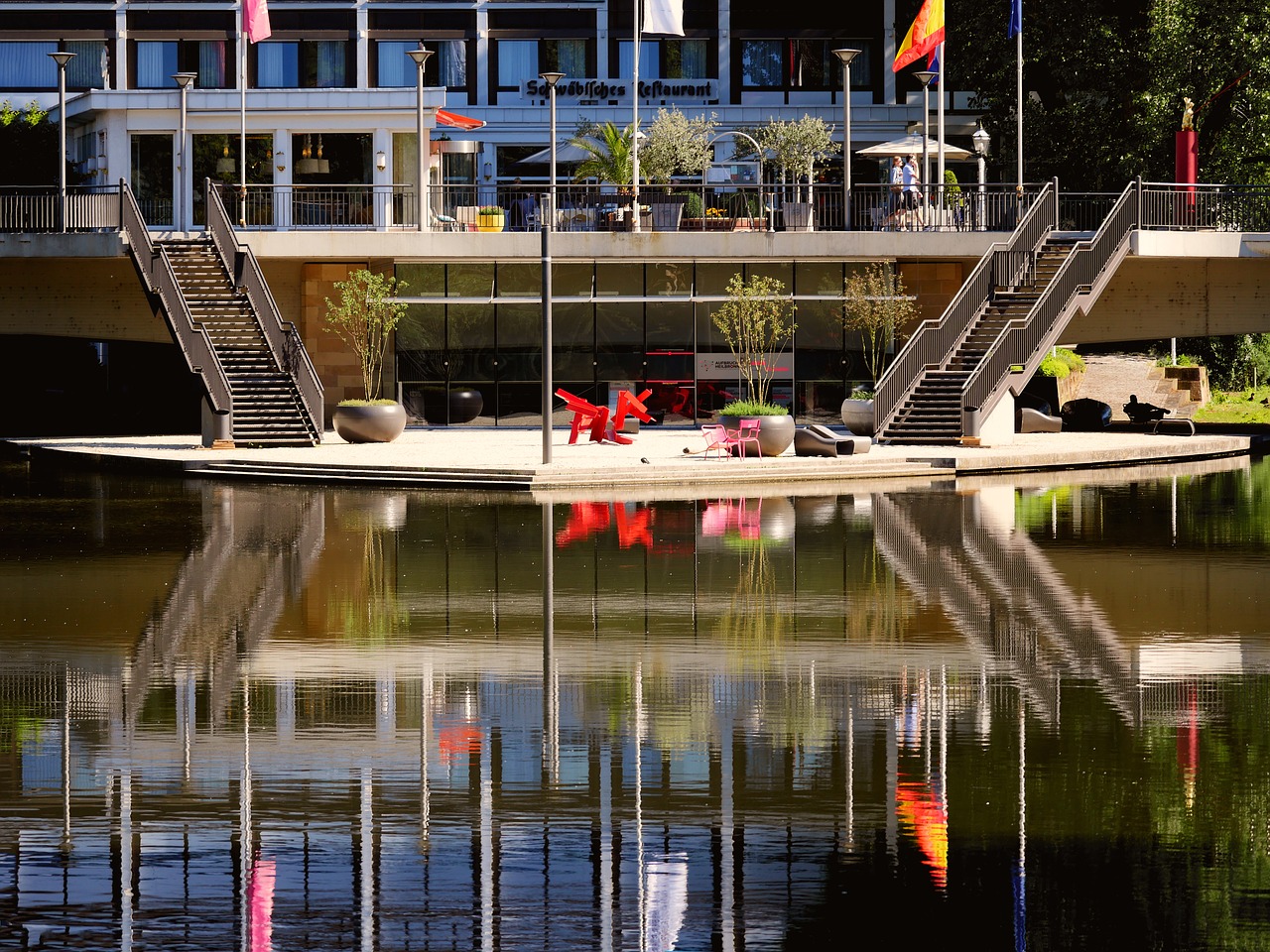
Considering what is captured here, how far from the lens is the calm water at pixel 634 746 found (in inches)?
360

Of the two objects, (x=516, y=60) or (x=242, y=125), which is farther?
(x=516, y=60)

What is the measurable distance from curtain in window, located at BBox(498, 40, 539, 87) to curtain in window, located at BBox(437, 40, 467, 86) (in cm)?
115

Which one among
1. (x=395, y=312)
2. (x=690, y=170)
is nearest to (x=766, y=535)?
(x=395, y=312)

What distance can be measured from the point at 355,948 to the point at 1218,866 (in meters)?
4.10

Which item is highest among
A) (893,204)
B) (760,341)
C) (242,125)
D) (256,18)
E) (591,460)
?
(256,18)

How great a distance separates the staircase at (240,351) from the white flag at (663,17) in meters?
10.7

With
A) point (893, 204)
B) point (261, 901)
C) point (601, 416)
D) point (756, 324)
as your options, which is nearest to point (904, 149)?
point (893, 204)

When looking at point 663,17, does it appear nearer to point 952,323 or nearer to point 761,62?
point 952,323

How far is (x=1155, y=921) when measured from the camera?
887 cm

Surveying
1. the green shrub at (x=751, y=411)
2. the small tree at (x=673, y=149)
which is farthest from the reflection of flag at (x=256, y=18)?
the green shrub at (x=751, y=411)

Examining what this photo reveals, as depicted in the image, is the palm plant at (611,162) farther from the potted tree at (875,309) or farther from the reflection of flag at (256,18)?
the reflection of flag at (256,18)

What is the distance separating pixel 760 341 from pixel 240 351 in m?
10.2

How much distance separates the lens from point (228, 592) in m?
18.8

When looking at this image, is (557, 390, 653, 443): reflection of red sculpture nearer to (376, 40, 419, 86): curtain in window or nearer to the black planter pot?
the black planter pot
